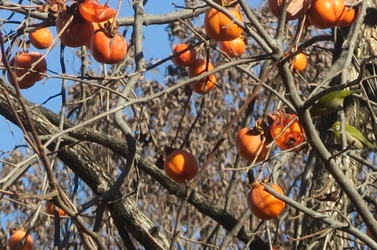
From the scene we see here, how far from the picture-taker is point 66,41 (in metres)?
2.01

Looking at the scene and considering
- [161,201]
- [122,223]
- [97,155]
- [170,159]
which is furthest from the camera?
[161,201]

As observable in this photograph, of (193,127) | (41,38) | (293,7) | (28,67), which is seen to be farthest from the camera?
(193,127)

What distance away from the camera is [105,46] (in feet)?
6.81

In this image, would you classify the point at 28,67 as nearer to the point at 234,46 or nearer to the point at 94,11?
the point at 94,11

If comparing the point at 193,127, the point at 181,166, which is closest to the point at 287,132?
the point at 181,166

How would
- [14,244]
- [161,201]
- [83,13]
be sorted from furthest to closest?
[161,201] < [14,244] < [83,13]

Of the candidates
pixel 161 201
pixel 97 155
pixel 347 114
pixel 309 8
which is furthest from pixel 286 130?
pixel 161 201

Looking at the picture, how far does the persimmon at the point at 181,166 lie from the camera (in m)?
2.11

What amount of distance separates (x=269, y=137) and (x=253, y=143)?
6cm

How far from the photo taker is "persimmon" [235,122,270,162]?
2.04 m

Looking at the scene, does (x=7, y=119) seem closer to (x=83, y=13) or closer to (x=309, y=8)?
(x=83, y=13)

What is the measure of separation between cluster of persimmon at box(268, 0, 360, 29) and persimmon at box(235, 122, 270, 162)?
0.31m

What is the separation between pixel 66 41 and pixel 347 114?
4.02ft

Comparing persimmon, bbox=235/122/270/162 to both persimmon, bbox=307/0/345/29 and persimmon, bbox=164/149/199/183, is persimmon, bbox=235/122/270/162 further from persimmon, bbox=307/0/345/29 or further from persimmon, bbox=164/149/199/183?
persimmon, bbox=307/0/345/29
